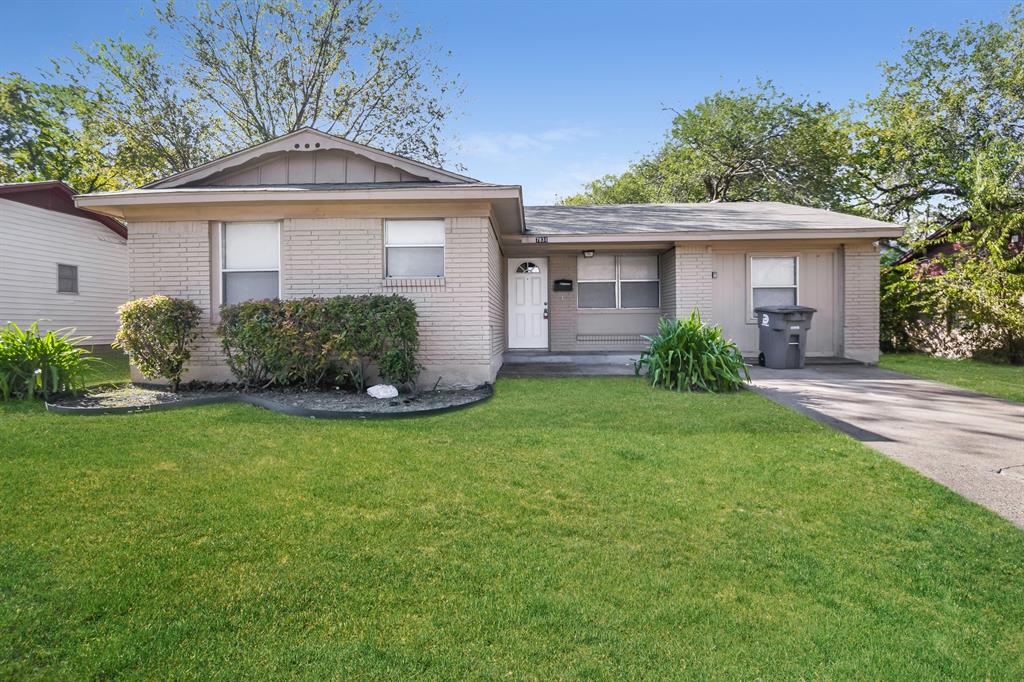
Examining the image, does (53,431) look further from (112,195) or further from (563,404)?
(563,404)

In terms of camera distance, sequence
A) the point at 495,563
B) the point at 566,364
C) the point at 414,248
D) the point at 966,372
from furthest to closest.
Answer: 1. the point at 566,364
2. the point at 966,372
3. the point at 414,248
4. the point at 495,563

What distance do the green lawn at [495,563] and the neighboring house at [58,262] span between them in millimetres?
11094

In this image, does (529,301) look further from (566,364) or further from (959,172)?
(959,172)

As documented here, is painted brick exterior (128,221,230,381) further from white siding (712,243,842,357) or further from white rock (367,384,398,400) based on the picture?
white siding (712,243,842,357)

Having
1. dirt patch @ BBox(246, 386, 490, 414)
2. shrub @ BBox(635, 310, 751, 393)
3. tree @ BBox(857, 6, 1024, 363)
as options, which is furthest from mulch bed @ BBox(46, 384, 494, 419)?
tree @ BBox(857, 6, 1024, 363)

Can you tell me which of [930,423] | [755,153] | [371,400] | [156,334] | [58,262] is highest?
[755,153]

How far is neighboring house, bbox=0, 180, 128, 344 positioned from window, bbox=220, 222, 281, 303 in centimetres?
803

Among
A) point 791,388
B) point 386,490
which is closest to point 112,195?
point 386,490

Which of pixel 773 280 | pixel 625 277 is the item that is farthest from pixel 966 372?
pixel 625 277

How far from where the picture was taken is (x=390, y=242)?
770cm

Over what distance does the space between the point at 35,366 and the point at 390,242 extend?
484 centimetres

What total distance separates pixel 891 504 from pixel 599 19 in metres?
12.5

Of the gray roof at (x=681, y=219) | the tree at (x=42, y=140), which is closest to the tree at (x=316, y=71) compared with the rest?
the tree at (x=42, y=140)

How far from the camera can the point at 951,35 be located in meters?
18.3
